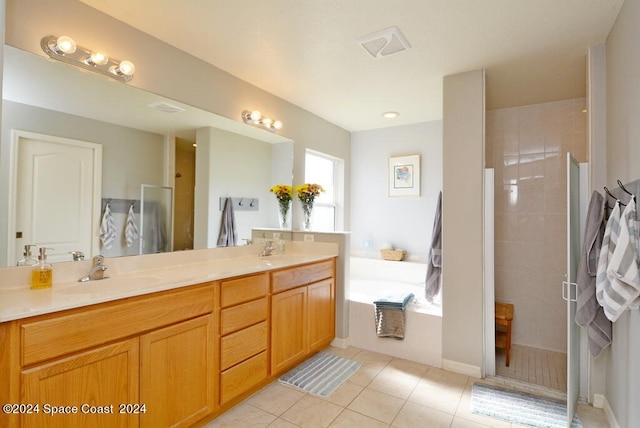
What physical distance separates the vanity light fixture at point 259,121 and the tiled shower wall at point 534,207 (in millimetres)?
2234

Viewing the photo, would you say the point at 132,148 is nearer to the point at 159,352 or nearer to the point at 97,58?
the point at 97,58

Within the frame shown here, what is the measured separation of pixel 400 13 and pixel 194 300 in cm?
200

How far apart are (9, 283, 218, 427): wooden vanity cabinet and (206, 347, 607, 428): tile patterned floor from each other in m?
0.37

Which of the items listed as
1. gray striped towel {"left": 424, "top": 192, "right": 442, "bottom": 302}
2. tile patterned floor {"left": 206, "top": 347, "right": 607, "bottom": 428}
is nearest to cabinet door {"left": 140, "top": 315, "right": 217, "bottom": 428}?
tile patterned floor {"left": 206, "top": 347, "right": 607, "bottom": 428}

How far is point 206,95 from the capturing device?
2.43 metres

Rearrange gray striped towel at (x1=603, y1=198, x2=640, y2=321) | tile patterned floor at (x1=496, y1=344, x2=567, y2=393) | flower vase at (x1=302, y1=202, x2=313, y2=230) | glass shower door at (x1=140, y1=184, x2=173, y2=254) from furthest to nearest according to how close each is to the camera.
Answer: flower vase at (x1=302, y1=202, x2=313, y2=230), tile patterned floor at (x1=496, y1=344, x2=567, y2=393), glass shower door at (x1=140, y1=184, x2=173, y2=254), gray striped towel at (x1=603, y1=198, x2=640, y2=321)

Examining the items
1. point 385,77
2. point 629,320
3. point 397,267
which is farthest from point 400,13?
point 397,267

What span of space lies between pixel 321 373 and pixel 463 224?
1.65m

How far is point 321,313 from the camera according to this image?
2.85 meters

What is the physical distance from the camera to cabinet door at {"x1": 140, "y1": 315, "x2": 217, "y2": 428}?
157cm

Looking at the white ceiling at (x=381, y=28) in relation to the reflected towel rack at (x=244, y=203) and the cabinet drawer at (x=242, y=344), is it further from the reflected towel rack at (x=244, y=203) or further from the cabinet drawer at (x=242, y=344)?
the cabinet drawer at (x=242, y=344)

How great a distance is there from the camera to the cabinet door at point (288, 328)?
233cm

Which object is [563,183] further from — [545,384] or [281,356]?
[281,356]

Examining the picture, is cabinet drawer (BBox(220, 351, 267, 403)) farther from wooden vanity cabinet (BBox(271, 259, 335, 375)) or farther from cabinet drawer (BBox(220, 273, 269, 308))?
cabinet drawer (BBox(220, 273, 269, 308))
